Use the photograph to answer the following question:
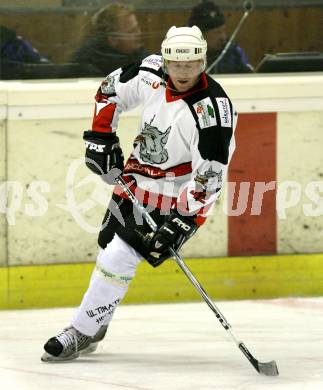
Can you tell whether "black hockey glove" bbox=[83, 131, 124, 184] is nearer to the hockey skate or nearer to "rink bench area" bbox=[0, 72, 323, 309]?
the hockey skate

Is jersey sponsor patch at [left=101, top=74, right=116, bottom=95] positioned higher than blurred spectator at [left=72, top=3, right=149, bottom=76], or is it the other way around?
blurred spectator at [left=72, top=3, right=149, bottom=76]

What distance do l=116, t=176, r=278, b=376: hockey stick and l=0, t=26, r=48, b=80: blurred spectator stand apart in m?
1.27

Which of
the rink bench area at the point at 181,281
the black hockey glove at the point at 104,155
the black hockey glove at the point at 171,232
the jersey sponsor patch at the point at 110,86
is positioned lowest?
the rink bench area at the point at 181,281

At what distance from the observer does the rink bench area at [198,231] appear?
593 cm

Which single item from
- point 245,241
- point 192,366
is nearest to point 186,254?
point 245,241

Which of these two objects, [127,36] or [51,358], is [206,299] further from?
[127,36]

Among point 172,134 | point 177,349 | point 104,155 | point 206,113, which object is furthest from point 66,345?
point 206,113

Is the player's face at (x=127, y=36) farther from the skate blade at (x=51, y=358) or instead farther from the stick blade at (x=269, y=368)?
the stick blade at (x=269, y=368)

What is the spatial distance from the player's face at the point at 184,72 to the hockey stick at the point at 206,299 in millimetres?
464

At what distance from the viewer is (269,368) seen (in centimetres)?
470

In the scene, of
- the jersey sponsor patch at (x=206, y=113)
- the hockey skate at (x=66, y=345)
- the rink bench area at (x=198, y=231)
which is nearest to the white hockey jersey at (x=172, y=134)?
the jersey sponsor patch at (x=206, y=113)

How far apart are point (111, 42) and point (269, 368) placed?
2038mm

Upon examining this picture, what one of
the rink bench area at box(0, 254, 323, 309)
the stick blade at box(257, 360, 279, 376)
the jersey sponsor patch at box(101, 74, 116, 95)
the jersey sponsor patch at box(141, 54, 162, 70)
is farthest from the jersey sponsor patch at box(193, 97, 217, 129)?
the rink bench area at box(0, 254, 323, 309)

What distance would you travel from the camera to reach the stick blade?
470 centimetres
